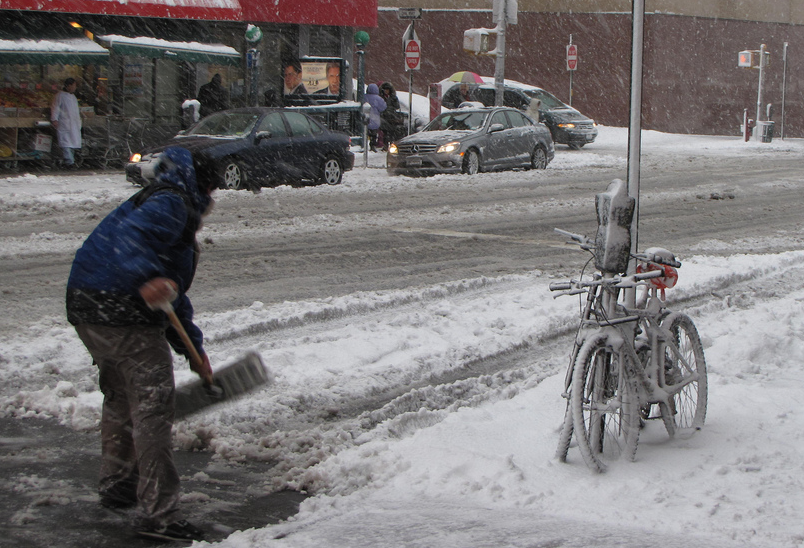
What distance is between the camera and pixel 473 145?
20016 millimetres

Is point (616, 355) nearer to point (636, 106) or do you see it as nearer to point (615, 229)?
point (615, 229)

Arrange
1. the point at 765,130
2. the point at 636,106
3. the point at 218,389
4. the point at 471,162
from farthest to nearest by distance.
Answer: the point at 765,130 < the point at 471,162 < the point at 636,106 < the point at 218,389

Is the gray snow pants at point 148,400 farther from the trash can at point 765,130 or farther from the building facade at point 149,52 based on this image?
the trash can at point 765,130

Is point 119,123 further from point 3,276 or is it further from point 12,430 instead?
point 12,430

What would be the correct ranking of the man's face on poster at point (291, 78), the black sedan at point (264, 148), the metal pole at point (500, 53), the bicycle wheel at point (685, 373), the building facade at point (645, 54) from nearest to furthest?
the bicycle wheel at point (685, 373) → the black sedan at point (264, 148) → the metal pole at point (500, 53) → the man's face on poster at point (291, 78) → the building facade at point (645, 54)

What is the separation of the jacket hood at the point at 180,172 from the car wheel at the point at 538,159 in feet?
58.9

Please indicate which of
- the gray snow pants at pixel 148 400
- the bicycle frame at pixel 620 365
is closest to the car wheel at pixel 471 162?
the bicycle frame at pixel 620 365

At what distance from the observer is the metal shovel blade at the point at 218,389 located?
4.44m

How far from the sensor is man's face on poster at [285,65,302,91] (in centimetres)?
2473

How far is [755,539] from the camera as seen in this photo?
3.91 meters

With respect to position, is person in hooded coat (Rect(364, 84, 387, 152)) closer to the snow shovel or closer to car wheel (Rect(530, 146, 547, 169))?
car wheel (Rect(530, 146, 547, 169))

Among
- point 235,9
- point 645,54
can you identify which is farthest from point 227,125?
point 645,54

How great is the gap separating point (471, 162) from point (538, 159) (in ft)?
8.01

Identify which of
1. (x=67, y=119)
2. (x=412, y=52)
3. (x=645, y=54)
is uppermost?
(x=645, y=54)
